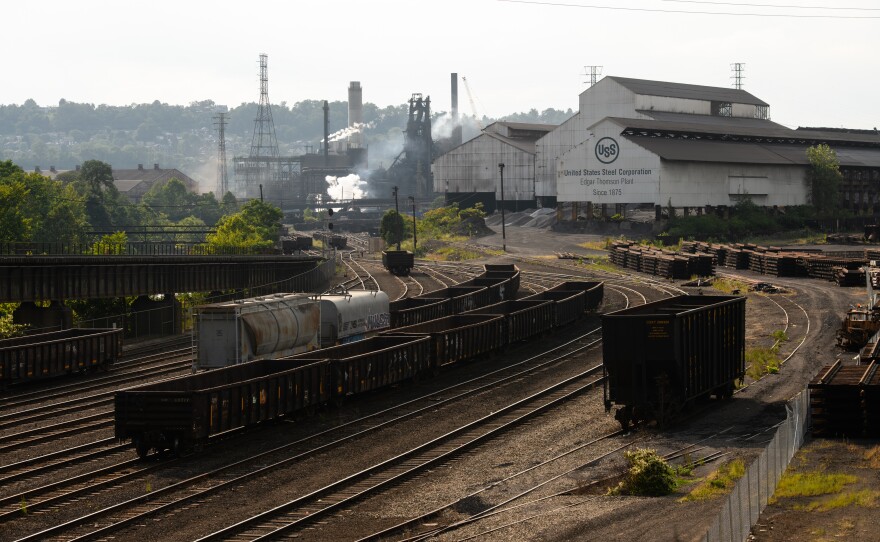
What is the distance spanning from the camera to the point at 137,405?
28.3 metres

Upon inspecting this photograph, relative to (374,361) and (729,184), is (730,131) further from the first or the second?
(374,361)

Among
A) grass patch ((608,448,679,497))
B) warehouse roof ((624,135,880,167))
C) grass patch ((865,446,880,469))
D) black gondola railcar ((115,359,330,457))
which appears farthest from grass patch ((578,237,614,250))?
grass patch ((608,448,679,497))

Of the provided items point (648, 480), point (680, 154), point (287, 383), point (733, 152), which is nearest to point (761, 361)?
point (287, 383)

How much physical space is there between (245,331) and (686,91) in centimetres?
12851

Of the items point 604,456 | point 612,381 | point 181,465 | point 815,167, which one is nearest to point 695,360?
point 612,381

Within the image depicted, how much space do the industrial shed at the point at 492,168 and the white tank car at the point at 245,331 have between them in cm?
11489

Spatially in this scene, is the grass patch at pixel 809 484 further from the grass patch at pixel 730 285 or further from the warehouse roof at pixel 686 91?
the warehouse roof at pixel 686 91

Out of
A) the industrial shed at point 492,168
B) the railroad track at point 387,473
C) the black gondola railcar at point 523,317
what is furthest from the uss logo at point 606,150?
the railroad track at point 387,473

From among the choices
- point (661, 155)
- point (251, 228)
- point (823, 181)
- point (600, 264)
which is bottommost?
point (600, 264)

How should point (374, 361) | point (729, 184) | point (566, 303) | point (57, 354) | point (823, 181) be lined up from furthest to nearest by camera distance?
point (823, 181) → point (729, 184) → point (566, 303) → point (57, 354) → point (374, 361)

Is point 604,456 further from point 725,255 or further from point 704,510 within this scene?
point 725,255

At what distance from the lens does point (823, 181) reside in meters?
136

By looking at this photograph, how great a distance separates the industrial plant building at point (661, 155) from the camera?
121 meters

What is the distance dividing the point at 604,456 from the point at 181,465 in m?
10.6
